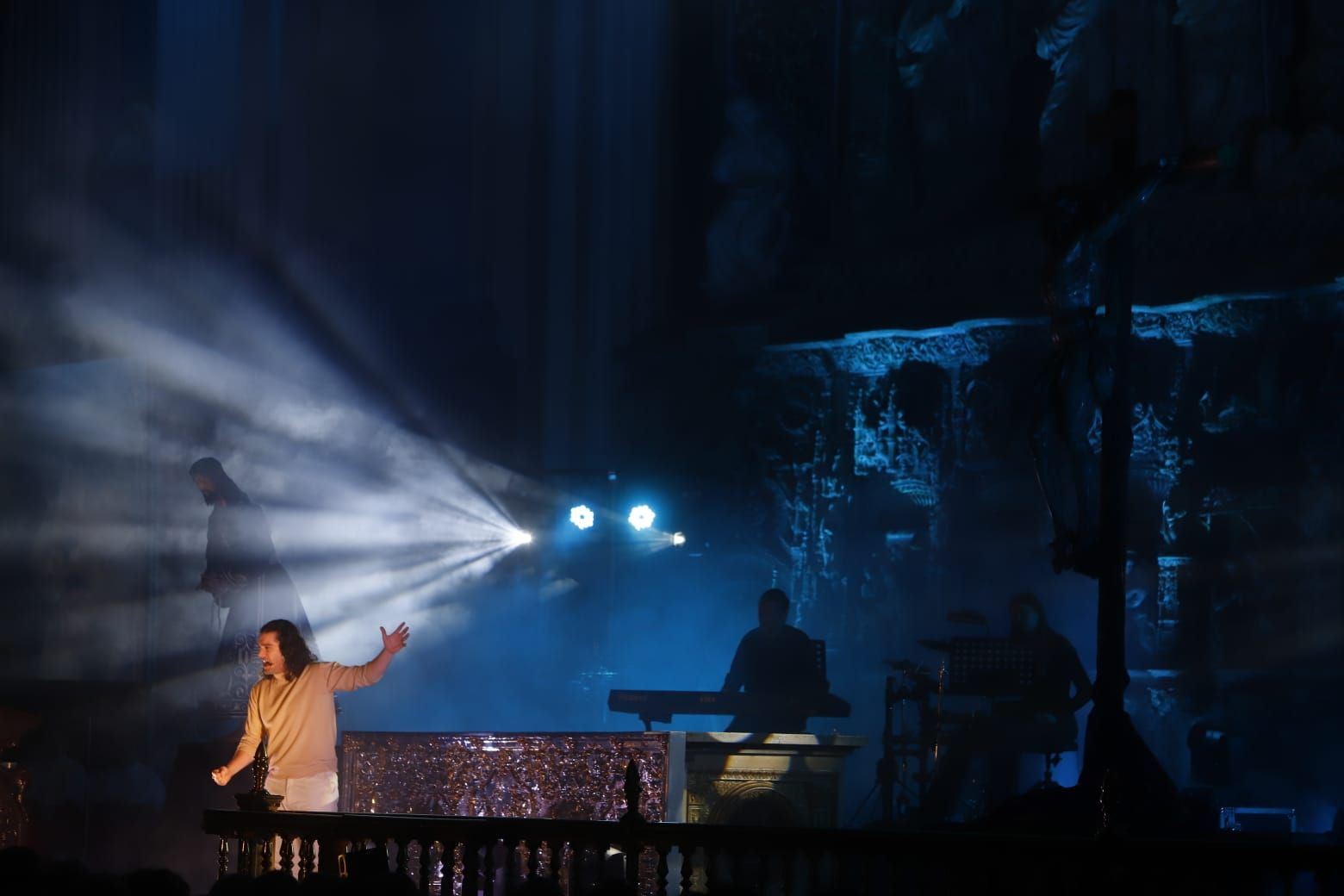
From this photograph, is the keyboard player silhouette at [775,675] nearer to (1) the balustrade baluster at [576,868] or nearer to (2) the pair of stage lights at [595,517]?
(1) the balustrade baluster at [576,868]

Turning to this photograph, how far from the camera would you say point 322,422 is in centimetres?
1531

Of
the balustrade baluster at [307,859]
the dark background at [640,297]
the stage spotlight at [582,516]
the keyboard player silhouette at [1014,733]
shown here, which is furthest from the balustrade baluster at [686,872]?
the stage spotlight at [582,516]

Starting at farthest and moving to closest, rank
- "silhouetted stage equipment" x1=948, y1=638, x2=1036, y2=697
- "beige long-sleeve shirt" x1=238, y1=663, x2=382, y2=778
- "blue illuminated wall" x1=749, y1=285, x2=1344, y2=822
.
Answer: "blue illuminated wall" x1=749, y1=285, x2=1344, y2=822 < "silhouetted stage equipment" x1=948, y1=638, x2=1036, y2=697 < "beige long-sleeve shirt" x1=238, y1=663, x2=382, y2=778

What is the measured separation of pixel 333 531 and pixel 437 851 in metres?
7.42

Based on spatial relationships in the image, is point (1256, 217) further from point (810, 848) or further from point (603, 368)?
point (810, 848)

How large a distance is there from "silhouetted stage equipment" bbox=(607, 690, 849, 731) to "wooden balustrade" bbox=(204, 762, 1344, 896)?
3.13 metres

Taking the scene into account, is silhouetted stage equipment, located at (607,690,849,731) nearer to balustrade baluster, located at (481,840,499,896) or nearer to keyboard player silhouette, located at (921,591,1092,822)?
keyboard player silhouette, located at (921,591,1092,822)

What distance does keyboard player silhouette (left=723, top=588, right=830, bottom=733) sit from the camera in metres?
9.09

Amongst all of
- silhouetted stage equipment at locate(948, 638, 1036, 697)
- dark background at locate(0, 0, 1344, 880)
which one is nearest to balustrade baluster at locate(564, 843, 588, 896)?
silhouetted stage equipment at locate(948, 638, 1036, 697)

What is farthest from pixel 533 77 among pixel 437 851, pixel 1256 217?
pixel 437 851

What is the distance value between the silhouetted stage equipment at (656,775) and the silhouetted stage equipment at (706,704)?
601 millimetres

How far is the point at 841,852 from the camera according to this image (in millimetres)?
5000

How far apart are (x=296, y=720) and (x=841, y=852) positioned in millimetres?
3281

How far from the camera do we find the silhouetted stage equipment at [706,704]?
8969 mm
